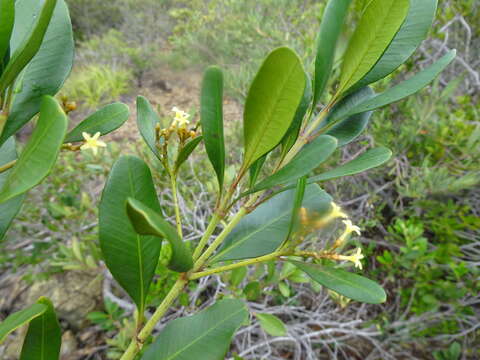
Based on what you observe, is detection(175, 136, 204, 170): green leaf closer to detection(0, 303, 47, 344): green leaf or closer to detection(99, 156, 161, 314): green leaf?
detection(99, 156, 161, 314): green leaf

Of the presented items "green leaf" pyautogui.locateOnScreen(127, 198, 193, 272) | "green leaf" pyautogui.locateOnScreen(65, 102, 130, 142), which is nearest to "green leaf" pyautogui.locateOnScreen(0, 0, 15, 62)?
"green leaf" pyautogui.locateOnScreen(65, 102, 130, 142)

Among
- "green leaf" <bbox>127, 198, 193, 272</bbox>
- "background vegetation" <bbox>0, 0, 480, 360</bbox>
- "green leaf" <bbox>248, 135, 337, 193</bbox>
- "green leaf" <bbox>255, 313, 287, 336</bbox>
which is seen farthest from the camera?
"background vegetation" <bbox>0, 0, 480, 360</bbox>

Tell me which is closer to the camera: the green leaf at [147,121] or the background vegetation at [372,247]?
the green leaf at [147,121]

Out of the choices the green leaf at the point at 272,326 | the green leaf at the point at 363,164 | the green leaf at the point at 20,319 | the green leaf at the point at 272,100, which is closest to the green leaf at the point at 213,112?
the green leaf at the point at 272,100

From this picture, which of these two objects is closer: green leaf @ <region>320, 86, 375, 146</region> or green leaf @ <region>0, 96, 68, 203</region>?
green leaf @ <region>0, 96, 68, 203</region>

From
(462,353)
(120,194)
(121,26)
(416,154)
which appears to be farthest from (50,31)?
(121,26)

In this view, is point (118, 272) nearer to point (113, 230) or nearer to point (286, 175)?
point (113, 230)

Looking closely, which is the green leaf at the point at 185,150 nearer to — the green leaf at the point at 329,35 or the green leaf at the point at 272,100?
the green leaf at the point at 272,100
